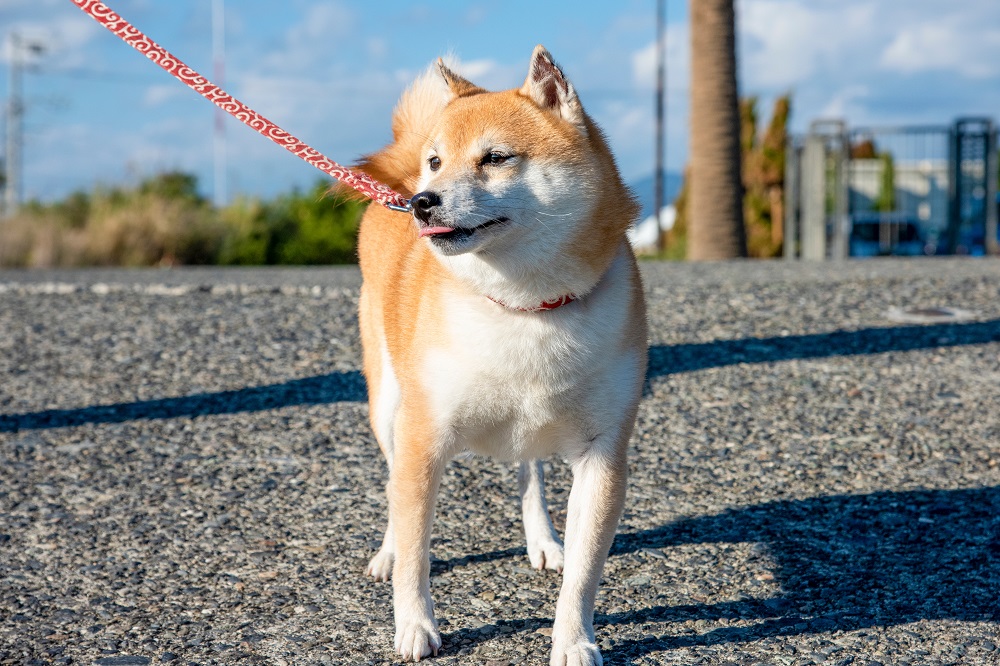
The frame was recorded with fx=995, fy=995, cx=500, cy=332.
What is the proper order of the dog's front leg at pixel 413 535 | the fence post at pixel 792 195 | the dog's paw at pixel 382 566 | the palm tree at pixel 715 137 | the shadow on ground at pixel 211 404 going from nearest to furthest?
the dog's front leg at pixel 413 535 < the dog's paw at pixel 382 566 < the shadow on ground at pixel 211 404 < the palm tree at pixel 715 137 < the fence post at pixel 792 195

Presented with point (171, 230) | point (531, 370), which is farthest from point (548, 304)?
point (171, 230)

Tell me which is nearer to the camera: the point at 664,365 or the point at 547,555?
the point at 547,555

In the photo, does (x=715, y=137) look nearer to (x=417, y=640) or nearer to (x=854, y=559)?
(x=854, y=559)

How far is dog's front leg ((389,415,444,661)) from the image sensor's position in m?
2.87

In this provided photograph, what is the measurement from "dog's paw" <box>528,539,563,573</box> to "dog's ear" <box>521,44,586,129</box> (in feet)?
5.08

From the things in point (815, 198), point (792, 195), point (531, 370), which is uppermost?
point (792, 195)

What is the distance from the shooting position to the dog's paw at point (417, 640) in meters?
2.89

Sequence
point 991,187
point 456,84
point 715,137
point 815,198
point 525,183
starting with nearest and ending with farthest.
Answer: point 525,183, point 456,84, point 715,137, point 991,187, point 815,198

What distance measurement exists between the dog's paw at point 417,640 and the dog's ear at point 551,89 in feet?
5.04

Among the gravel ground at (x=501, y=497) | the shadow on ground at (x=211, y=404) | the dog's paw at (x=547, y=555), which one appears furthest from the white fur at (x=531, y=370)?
the shadow on ground at (x=211, y=404)

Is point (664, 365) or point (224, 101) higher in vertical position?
point (224, 101)

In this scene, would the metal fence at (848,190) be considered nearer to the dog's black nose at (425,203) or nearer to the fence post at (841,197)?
the fence post at (841,197)

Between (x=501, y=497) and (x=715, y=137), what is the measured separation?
26.5 ft

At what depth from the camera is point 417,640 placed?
290cm
